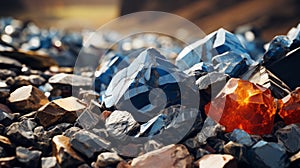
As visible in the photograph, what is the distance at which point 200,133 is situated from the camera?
0.74 m

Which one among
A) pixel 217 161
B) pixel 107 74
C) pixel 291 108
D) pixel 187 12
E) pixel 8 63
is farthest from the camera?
pixel 187 12

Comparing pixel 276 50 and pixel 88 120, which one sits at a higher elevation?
pixel 276 50

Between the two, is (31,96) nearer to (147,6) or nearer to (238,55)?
(238,55)

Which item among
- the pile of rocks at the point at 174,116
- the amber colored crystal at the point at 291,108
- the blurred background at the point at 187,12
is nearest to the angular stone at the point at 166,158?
the pile of rocks at the point at 174,116

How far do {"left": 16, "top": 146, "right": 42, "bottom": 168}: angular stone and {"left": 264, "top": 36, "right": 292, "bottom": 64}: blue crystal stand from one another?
48 centimetres

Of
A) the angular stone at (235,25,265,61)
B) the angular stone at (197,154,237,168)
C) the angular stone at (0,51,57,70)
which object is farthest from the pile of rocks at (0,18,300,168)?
the angular stone at (235,25,265,61)

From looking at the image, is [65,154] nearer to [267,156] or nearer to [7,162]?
[7,162]

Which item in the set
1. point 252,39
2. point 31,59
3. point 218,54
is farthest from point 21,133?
point 252,39

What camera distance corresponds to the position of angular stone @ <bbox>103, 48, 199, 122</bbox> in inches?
31.3

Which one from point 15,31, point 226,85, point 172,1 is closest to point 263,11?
point 172,1

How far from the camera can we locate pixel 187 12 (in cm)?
303

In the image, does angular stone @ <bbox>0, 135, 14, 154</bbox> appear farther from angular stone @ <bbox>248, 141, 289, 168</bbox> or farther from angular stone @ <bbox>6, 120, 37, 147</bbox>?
angular stone @ <bbox>248, 141, 289, 168</bbox>

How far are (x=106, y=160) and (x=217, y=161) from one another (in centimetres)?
17

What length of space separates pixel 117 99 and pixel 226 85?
0.20 m
